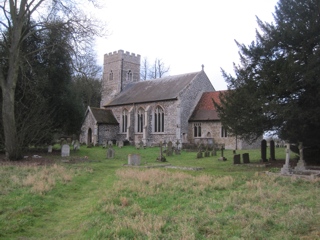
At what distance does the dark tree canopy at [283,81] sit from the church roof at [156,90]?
14.9m

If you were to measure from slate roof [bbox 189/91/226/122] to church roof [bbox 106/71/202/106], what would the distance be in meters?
2.42

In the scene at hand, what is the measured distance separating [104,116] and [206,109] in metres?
12.5

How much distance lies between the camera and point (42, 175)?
31.4ft

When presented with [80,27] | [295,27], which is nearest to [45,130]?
[80,27]

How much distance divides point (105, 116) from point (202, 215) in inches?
1197

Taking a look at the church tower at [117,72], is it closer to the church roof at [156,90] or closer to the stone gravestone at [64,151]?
the church roof at [156,90]

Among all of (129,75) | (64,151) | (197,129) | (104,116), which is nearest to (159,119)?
(197,129)

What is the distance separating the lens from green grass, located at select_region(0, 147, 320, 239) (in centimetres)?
457

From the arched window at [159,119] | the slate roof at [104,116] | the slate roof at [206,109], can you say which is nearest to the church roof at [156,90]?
the arched window at [159,119]

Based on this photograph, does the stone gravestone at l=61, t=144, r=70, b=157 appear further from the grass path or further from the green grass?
the green grass

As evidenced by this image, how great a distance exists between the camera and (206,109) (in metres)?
29.0

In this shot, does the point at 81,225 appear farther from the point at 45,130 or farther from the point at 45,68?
the point at 45,68

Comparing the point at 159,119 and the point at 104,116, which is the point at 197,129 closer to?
the point at 159,119

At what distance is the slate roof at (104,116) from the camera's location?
111 ft
